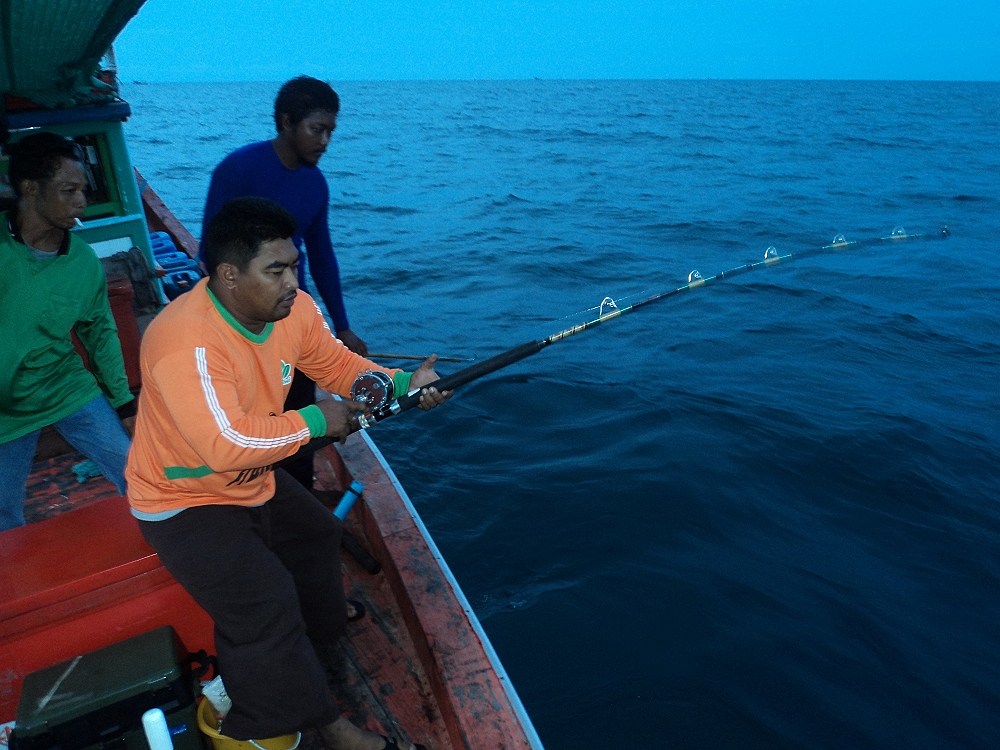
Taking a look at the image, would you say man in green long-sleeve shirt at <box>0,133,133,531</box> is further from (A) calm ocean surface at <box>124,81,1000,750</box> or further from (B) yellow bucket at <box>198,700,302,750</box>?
(A) calm ocean surface at <box>124,81,1000,750</box>

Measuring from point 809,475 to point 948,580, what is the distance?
5.13 ft

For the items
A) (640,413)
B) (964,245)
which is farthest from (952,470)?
(964,245)

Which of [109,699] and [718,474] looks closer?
[109,699]

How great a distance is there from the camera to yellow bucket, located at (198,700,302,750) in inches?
101

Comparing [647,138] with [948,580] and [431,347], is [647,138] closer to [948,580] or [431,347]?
[431,347]

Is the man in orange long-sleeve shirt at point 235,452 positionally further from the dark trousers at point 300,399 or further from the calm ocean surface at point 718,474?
the calm ocean surface at point 718,474

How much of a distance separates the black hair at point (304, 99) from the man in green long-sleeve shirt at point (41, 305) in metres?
0.98

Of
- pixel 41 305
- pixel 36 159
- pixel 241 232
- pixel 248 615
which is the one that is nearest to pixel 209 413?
pixel 241 232

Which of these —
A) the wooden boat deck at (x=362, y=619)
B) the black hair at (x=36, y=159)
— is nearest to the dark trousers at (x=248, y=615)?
the wooden boat deck at (x=362, y=619)

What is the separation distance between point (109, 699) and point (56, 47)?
399 cm

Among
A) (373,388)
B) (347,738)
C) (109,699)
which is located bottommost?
(347,738)

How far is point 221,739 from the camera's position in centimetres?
257

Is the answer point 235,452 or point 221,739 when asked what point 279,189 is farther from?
point 221,739

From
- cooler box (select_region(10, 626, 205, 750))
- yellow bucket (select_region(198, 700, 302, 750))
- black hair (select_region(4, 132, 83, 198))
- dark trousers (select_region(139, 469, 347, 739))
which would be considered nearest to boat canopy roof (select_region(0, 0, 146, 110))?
black hair (select_region(4, 132, 83, 198))
